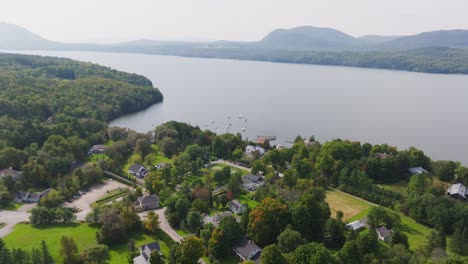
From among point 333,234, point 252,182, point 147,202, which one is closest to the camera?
point 333,234

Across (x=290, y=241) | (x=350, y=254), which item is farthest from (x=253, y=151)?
(x=350, y=254)

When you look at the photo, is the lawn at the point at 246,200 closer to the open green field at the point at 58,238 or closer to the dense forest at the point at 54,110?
the open green field at the point at 58,238

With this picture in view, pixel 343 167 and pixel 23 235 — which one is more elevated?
pixel 343 167

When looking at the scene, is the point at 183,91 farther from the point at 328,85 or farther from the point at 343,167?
the point at 343,167

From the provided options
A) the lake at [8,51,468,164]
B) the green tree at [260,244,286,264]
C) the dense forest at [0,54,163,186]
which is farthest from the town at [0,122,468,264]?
the lake at [8,51,468,164]

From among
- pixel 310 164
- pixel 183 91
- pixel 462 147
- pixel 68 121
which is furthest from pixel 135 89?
pixel 462 147

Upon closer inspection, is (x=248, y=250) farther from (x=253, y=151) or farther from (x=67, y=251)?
(x=253, y=151)

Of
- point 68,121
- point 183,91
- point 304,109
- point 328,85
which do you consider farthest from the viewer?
point 328,85
